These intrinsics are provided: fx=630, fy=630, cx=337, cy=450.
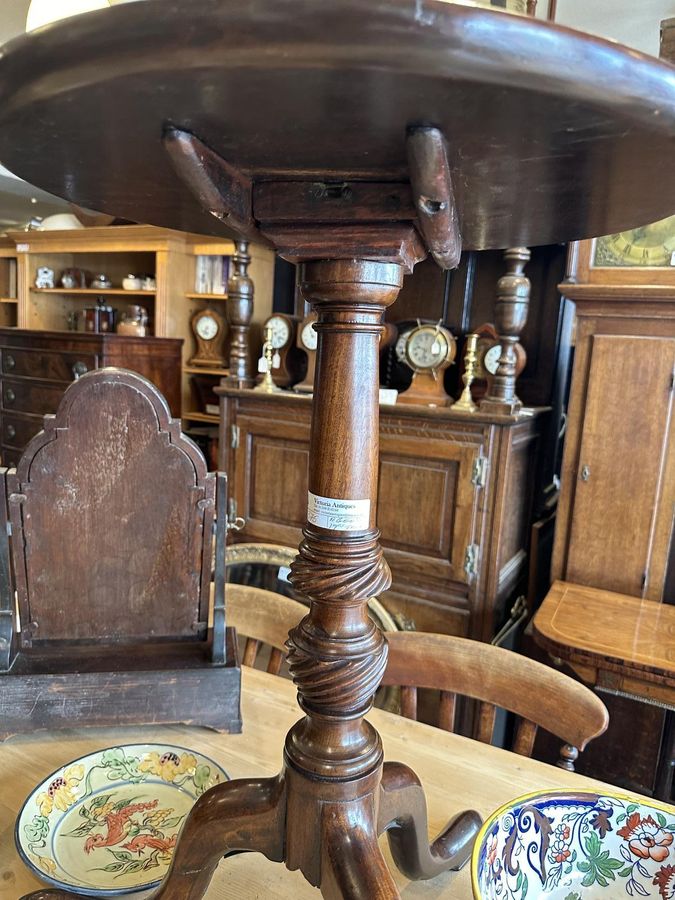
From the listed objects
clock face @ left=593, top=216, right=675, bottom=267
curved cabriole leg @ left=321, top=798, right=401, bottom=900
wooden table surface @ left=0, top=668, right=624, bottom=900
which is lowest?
wooden table surface @ left=0, top=668, right=624, bottom=900

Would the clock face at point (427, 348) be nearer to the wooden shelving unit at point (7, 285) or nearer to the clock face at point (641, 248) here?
the clock face at point (641, 248)

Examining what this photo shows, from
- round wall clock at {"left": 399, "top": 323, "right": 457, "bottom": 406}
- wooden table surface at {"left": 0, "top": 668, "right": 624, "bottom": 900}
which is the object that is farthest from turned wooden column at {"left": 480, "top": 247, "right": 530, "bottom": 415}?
wooden table surface at {"left": 0, "top": 668, "right": 624, "bottom": 900}

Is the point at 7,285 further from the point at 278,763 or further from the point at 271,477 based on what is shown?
the point at 278,763

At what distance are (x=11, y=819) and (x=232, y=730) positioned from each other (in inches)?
10.9

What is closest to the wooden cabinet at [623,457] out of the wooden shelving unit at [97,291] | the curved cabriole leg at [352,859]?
the curved cabriole leg at [352,859]

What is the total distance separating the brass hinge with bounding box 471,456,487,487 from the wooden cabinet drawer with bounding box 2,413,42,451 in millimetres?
2526

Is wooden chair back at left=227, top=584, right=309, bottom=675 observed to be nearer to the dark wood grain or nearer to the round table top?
the dark wood grain

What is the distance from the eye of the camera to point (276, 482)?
83.5 inches

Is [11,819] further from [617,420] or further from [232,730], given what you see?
[617,420]

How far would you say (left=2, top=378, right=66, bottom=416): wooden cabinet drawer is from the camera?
329cm

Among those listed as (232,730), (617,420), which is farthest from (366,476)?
(617,420)

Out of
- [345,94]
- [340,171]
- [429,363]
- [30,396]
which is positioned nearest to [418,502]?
[429,363]

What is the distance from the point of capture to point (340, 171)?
0.39 metres

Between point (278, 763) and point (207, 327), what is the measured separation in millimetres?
2911
